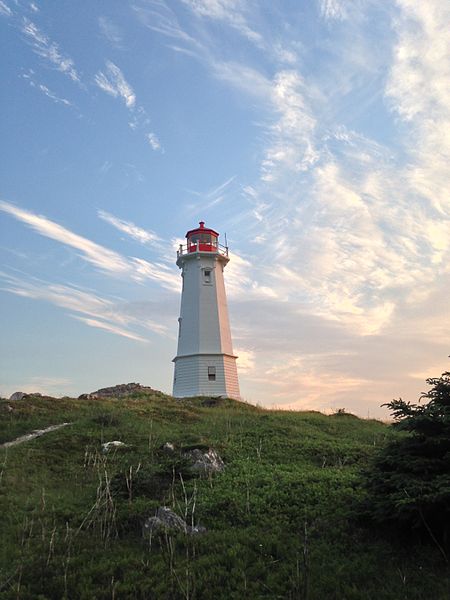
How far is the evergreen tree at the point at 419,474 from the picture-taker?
827cm

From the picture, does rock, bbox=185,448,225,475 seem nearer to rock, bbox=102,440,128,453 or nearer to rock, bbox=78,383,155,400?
rock, bbox=102,440,128,453

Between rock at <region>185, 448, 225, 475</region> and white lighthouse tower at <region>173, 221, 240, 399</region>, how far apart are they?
21.3 meters

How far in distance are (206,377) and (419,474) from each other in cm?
2849

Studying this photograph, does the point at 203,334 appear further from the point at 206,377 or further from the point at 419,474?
the point at 419,474

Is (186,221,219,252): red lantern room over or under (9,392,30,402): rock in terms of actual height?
over

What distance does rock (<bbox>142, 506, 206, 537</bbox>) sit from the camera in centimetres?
985

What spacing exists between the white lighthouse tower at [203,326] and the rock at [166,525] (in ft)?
84.8

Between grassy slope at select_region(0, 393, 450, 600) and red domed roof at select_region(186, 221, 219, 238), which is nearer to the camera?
grassy slope at select_region(0, 393, 450, 600)

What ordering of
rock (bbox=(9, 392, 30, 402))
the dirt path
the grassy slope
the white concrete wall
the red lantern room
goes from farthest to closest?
the red lantern room, the white concrete wall, rock (bbox=(9, 392, 30, 402)), the dirt path, the grassy slope

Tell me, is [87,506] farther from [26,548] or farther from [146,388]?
[146,388]

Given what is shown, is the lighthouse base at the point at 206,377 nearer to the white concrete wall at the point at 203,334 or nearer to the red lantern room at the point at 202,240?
the white concrete wall at the point at 203,334

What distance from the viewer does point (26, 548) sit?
30.5 feet

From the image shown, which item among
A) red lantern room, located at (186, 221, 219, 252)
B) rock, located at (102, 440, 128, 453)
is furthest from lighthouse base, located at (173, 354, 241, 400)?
rock, located at (102, 440, 128, 453)

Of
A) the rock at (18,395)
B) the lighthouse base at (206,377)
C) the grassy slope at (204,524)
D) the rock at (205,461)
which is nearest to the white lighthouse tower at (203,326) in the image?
the lighthouse base at (206,377)
